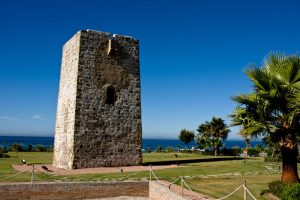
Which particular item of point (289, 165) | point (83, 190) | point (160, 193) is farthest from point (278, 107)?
point (83, 190)

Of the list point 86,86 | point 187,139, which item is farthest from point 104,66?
point 187,139

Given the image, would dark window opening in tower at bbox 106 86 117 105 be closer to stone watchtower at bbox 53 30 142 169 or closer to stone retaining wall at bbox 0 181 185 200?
stone watchtower at bbox 53 30 142 169

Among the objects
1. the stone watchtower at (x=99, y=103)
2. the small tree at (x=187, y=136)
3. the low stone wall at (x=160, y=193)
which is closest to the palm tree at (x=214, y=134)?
the small tree at (x=187, y=136)

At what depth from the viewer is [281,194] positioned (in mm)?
10359

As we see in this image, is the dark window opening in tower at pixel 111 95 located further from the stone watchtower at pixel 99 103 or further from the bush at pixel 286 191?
the bush at pixel 286 191

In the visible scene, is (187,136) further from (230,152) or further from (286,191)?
(286,191)

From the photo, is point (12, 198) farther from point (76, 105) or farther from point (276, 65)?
point (276, 65)

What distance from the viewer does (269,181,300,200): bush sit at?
9.85m

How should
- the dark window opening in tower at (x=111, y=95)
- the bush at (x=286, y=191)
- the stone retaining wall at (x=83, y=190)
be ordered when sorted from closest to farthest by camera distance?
the bush at (x=286, y=191)
the stone retaining wall at (x=83, y=190)
the dark window opening in tower at (x=111, y=95)

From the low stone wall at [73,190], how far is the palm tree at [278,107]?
14.8 ft

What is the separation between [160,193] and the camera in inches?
457

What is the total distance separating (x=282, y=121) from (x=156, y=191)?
4.89 m

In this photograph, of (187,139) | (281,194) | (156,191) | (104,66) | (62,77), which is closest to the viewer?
(281,194)

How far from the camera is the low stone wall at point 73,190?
11.3 meters
